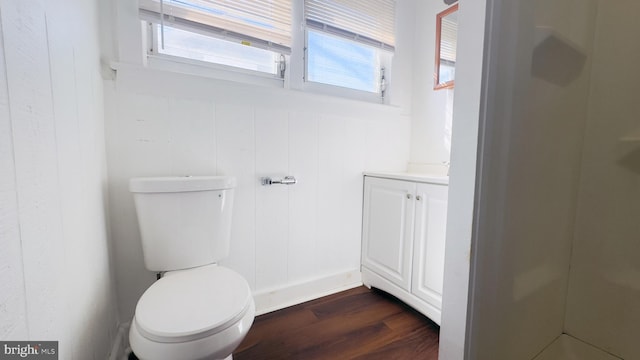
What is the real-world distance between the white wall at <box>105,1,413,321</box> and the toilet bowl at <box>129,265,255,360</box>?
48cm

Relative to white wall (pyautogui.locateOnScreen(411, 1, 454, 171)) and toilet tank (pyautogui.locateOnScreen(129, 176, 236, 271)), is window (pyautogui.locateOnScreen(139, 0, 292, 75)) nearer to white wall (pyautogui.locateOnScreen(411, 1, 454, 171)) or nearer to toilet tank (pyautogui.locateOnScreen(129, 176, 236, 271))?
toilet tank (pyautogui.locateOnScreen(129, 176, 236, 271))

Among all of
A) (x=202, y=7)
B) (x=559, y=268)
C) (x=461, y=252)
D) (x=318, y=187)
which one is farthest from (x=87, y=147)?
(x=559, y=268)

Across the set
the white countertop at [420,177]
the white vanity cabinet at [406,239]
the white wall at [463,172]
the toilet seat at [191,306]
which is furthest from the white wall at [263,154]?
the white wall at [463,172]

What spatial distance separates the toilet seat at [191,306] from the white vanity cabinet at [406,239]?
2.98ft

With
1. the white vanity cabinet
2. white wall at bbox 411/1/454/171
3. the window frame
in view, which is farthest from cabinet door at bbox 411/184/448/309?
the window frame

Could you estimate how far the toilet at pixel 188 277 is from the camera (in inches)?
27.5

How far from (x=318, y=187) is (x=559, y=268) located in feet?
3.79

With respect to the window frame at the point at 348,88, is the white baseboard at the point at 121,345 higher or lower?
lower

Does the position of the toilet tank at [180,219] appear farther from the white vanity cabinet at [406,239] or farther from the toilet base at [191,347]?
the white vanity cabinet at [406,239]

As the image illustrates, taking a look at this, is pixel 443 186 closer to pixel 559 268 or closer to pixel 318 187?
pixel 559 268

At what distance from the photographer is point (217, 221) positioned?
3.79ft

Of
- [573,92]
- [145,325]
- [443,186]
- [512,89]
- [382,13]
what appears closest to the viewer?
[512,89]

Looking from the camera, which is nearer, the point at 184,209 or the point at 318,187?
the point at 184,209

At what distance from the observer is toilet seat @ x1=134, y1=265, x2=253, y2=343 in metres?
0.69
